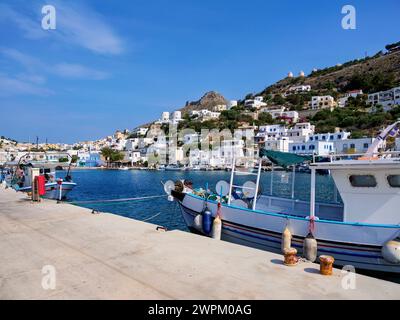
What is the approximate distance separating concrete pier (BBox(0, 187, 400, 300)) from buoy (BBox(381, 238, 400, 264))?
2.47 metres

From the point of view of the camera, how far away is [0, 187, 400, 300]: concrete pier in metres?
4.97

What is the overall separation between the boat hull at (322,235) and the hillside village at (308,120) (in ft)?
179

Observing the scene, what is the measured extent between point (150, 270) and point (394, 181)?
6481 millimetres

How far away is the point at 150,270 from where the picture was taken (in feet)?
19.5

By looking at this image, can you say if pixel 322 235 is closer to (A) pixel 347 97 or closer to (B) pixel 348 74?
(A) pixel 347 97

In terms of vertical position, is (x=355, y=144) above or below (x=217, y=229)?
above

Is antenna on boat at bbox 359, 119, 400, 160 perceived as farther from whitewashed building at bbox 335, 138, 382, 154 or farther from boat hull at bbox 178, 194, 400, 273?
whitewashed building at bbox 335, 138, 382, 154

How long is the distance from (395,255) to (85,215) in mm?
9562

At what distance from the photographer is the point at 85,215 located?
11.7 metres

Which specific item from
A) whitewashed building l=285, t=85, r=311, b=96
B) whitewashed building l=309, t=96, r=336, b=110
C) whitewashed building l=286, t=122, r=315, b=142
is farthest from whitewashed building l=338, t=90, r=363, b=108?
whitewashed building l=286, t=122, r=315, b=142

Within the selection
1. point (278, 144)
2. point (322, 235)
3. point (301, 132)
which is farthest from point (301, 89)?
point (322, 235)

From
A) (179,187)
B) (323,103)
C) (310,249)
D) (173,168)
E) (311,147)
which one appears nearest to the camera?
(310,249)

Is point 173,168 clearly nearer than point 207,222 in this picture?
No

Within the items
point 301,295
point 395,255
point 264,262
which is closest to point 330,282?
point 301,295
